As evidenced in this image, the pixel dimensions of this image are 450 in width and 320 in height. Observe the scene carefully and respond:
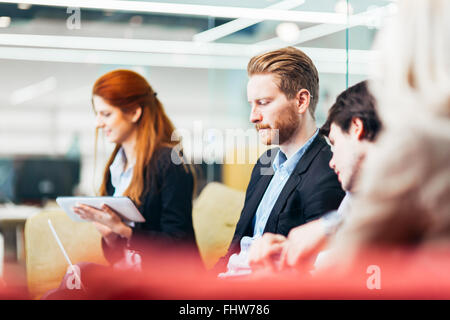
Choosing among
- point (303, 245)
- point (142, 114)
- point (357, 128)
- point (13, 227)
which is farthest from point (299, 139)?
point (13, 227)

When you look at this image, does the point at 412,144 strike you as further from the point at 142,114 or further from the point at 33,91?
the point at 33,91

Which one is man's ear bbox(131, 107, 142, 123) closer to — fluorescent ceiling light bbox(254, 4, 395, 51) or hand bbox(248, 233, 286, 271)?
fluorescent ceiling light bbox(254, 4, 395, 51)

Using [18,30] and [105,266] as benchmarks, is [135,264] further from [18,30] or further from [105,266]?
[18,30]

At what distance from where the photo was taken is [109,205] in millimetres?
2438

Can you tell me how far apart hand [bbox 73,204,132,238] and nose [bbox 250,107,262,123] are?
2.32 feet

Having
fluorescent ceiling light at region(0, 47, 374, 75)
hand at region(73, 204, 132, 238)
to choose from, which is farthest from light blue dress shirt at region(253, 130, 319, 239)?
hand at region(73, 204, 132, 238)

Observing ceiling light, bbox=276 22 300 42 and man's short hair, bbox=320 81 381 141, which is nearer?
man's short hair, bbox=320 81 381 141

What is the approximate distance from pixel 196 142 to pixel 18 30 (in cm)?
87

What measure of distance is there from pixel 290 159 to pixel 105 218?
826 millimetres

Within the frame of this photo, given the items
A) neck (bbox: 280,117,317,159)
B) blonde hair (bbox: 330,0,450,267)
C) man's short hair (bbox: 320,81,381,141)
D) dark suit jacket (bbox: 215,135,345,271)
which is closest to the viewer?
blonde hair (bbox: 330,0,450,267)

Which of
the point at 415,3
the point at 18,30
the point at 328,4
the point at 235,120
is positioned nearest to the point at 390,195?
the point at 415,3

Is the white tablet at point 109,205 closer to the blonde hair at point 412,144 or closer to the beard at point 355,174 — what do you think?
the beard at point 355,174

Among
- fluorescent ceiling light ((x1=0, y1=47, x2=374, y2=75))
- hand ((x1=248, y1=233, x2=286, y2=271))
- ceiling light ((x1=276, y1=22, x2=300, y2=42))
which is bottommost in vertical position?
hand ((x1=248, y1=233, x2=286, y2=271))

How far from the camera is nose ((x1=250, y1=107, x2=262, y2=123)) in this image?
2.47m
